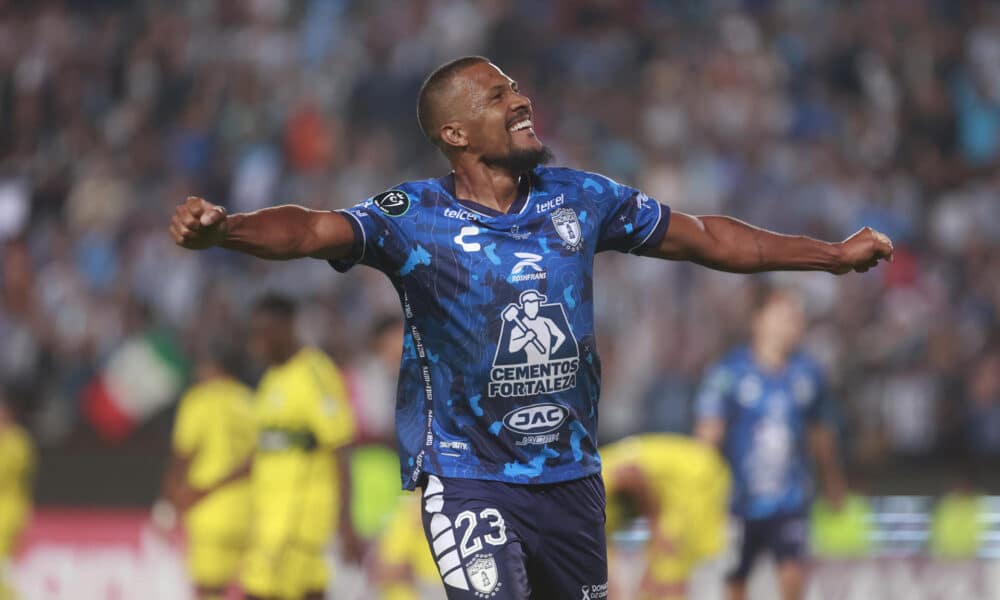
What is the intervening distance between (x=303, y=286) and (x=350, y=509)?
20.3 feet

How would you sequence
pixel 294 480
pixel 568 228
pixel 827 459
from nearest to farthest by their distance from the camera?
1. pixel 568 228
2. pixel 294 480
3. pixel 827 459

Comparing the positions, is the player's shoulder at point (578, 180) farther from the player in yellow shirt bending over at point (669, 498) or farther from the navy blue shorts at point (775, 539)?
the navy blue shorts at point (775, 539)

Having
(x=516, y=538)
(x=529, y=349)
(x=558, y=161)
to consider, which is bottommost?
(x=516, y=538)

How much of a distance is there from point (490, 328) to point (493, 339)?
37 mm

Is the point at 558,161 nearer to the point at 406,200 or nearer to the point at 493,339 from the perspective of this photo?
the point at 406,200

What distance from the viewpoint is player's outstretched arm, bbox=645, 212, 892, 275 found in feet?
18.2

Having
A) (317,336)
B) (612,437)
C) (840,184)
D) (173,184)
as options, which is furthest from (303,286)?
(840,184)

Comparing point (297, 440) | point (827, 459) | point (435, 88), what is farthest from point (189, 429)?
point (435, 88)

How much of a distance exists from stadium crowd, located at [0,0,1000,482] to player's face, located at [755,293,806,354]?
2.58m

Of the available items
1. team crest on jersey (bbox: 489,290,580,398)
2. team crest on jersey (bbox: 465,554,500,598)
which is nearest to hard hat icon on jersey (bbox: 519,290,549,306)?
team crest on jersey (bbox: 489,290,580,398)

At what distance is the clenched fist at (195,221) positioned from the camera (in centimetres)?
464

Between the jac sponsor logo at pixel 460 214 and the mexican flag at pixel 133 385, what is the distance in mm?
9479

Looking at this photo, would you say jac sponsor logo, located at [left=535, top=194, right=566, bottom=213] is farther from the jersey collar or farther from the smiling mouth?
the smiling mouth

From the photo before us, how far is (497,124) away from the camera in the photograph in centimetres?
544
